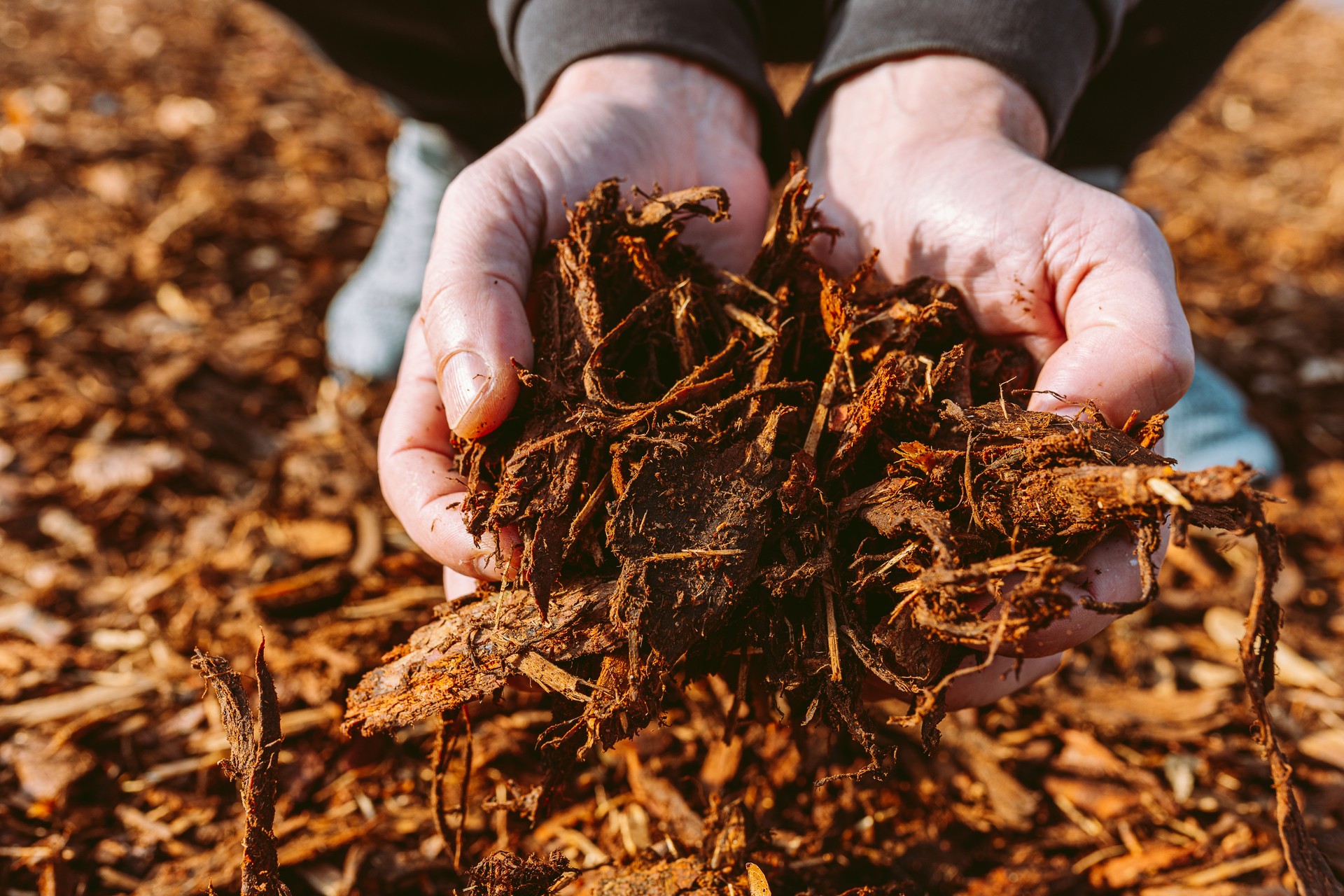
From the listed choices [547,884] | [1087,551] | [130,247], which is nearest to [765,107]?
[1087,551]

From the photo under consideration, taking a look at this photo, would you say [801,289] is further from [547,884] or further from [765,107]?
[547,884]

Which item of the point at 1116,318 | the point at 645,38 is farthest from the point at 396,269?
the point at 1116,318

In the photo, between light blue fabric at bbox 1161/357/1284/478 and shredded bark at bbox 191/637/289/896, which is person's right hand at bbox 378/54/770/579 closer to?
shredded bark at bbox 191/637/289/896

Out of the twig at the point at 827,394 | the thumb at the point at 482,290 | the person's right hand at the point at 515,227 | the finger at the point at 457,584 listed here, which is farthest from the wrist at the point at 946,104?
the finger at the point at 457,584

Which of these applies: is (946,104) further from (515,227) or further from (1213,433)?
(1213,433)

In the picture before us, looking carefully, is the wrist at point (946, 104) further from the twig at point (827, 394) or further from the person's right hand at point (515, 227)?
the twig at point (827, 394)
